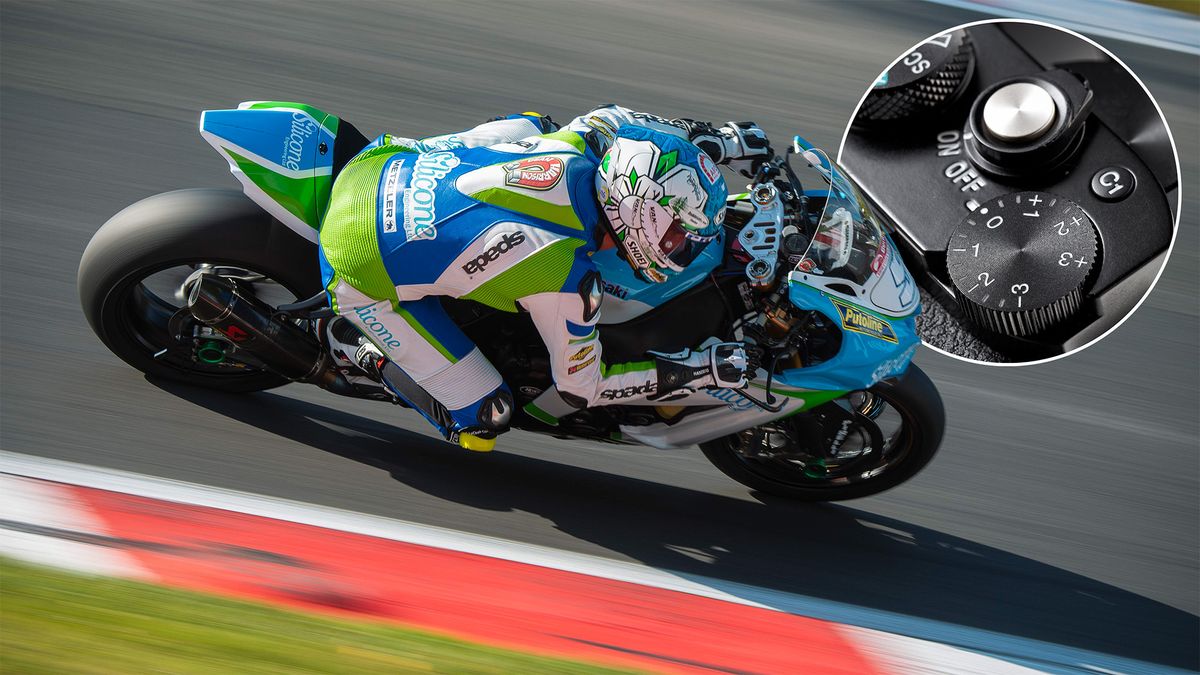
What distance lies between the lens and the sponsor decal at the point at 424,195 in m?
3.66

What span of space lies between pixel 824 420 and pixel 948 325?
25.5 inches

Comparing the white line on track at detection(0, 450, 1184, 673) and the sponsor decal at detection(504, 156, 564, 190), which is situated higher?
the sponsor decal at detection(504, 156, 564, 190)

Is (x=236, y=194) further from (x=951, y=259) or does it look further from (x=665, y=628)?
(x=951, y=259)

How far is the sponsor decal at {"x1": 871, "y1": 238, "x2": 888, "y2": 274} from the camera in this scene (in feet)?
12.6

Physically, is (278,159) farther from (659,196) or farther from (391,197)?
(659,196)

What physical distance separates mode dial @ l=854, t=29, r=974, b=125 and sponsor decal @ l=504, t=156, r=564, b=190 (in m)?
1.57

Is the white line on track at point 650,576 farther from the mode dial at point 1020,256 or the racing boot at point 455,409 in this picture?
the mode dial at point 1020,256

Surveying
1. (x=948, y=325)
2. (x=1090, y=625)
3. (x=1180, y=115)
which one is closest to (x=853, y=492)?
(x=948, y=325)

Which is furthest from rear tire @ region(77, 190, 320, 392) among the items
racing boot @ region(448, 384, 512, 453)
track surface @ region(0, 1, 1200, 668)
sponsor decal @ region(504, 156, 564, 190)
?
sponsor decal @ region(504, 156, 564, 190)

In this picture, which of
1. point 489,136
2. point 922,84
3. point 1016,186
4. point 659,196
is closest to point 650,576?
point 659,196

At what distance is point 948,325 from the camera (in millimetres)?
4395

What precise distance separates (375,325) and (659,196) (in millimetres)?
1178

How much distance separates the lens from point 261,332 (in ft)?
14.0

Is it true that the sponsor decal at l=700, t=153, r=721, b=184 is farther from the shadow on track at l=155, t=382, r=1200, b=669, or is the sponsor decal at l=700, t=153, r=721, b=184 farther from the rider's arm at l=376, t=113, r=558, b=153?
the shadow on track at l=155, t=382, r=1200, b=669
